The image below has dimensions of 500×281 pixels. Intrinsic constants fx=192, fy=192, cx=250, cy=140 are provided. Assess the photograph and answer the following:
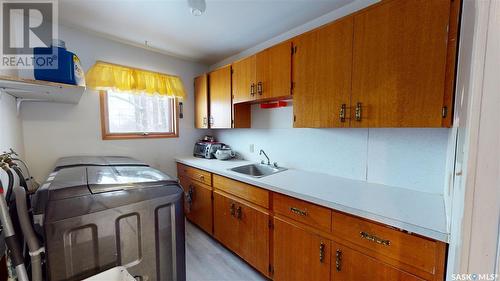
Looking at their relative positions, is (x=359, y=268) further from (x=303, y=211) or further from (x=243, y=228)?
(x=243, y=228)

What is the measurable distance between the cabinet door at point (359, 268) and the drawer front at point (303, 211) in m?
0.14

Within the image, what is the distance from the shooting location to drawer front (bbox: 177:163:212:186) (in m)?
2.23

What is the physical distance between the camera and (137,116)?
260 cm

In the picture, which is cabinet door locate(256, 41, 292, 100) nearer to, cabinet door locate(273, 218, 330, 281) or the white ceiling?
the white ceiling

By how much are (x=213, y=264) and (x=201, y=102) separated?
2072mm

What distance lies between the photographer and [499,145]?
1.39ft

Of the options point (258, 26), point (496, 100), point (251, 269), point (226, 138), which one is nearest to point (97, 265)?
point (251, 269)

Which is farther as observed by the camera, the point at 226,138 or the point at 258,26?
the point at 226,138

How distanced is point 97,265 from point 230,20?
2129mm

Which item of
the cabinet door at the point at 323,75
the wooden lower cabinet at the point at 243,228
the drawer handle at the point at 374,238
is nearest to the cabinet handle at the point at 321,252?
the drawer handle at the point at 374,238

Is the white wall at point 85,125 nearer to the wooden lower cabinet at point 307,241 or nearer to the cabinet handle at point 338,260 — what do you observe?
the wooden lower cabinet at point 307,241

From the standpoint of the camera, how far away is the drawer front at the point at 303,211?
1.23 metres

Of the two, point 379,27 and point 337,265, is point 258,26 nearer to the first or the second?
point 379,27

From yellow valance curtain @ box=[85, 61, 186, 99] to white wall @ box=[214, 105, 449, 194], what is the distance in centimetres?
125
